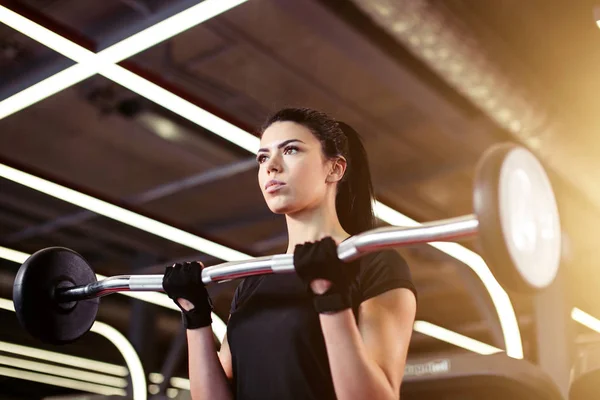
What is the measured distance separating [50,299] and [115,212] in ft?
10.7

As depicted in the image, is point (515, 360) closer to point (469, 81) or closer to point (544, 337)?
point (469, 81)

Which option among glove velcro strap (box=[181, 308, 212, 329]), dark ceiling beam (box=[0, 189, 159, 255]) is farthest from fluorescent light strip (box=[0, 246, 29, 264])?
glove velcro strap (box=[181, 308, 212, 329])

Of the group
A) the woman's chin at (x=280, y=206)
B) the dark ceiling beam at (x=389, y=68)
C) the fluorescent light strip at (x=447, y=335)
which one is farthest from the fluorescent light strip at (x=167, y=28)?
the fluorescent light strip at (x=447, y=335)

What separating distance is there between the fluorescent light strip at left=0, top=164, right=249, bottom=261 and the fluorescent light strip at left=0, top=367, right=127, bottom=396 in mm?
5291

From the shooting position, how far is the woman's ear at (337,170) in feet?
5.40

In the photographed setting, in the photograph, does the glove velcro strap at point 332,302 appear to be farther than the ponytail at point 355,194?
No

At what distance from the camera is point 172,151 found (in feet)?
16.5

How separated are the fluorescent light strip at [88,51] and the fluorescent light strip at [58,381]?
7321mm

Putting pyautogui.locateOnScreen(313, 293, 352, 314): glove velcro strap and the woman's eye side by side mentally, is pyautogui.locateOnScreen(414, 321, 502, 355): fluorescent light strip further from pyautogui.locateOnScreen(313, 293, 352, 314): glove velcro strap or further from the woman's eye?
pyautogui.locateOnScreen(313, 293, 352, 314): glove velcro strap

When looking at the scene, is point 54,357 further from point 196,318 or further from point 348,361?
point 348,361

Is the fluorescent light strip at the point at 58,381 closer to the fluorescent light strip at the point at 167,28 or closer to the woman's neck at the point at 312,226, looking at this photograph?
the fluorescent light strip at the point at 167,28

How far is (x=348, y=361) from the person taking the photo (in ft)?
4.16

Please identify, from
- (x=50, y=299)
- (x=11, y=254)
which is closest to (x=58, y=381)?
(x=11, y=254)

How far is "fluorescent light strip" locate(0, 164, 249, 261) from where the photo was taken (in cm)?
448
